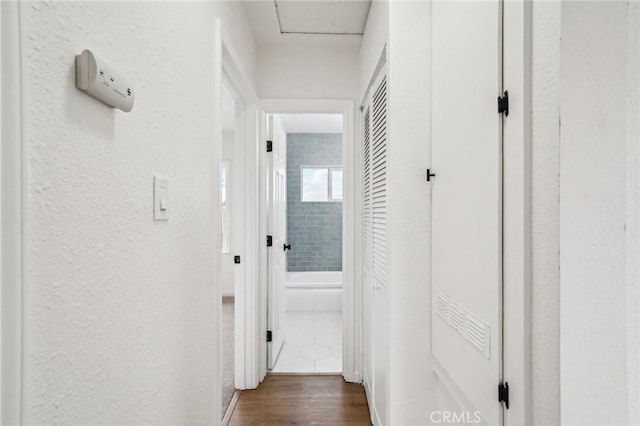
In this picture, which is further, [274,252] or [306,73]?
[274,252]

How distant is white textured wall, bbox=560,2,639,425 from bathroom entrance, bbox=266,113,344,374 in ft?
6.85

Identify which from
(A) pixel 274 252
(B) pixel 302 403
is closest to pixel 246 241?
(A) pixel 274 252

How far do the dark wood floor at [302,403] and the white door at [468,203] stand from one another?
3.52 ft

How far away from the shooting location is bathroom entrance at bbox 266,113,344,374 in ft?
8.60

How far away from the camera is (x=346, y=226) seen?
94.9 inches

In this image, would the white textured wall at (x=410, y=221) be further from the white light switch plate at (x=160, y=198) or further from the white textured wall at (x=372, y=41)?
the white light switch plate at (x=160, y=198)

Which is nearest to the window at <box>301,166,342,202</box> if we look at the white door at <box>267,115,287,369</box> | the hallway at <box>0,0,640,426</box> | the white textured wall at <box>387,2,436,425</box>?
the white door at <box>267,115,287,369</box>

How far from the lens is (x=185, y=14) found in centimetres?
110

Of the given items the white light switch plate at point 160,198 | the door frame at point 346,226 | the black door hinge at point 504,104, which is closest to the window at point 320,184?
the door frame at point 346,226

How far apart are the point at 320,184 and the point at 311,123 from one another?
102 cm

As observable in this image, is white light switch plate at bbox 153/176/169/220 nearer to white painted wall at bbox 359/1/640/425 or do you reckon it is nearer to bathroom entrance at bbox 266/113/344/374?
white painted wall at bbox 359/1/640/425

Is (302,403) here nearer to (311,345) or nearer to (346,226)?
(311,345)

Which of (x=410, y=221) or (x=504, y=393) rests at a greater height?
(x=410, y=221)

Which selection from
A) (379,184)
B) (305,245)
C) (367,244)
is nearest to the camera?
(379,184)
